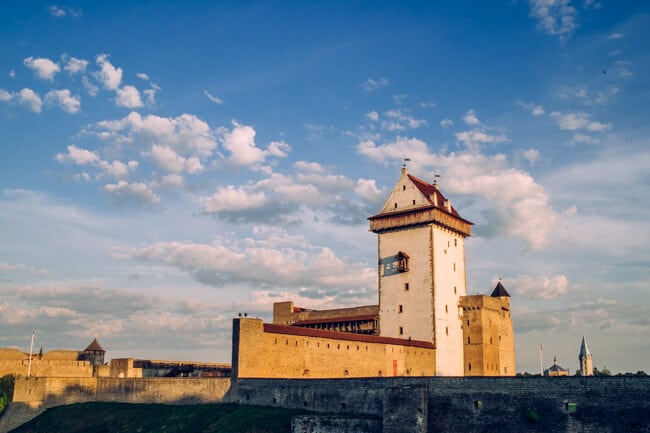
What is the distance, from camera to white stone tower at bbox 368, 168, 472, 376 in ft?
200

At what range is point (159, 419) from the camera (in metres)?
46.0

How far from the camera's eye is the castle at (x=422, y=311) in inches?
2232

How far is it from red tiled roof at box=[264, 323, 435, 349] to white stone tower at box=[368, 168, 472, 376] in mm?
2312

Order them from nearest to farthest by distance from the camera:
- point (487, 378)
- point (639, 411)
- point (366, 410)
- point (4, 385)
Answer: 1. point (639, 411)
2. point (487, 378)
3. point (366, 410)
4. point (4, 385)

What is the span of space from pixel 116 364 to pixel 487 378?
38.4m

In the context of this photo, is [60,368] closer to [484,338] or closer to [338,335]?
[338,335]

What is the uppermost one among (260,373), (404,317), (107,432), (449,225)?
(449,225)

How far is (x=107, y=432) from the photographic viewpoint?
47.3 meters

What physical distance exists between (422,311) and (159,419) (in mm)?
25407

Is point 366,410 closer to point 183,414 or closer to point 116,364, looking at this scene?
point 183,414

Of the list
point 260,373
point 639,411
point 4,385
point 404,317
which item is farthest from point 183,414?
point 4,385

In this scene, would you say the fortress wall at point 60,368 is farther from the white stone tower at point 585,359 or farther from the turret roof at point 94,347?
the white stone tower at point 585,359

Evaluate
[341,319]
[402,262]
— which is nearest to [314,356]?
[402,262]

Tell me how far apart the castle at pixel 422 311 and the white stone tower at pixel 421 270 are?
9 cm
